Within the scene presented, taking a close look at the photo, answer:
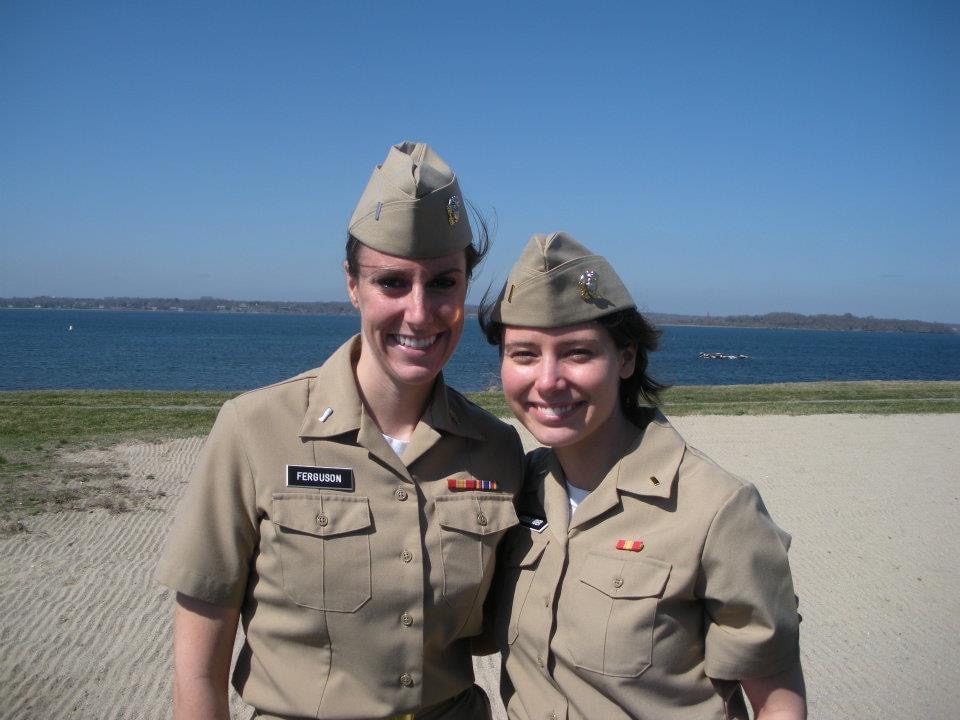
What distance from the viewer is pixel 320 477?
2.32 meters

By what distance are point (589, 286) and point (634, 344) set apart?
288 mm

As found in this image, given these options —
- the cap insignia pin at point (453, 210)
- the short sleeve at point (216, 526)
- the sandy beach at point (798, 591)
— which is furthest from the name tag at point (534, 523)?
the sandy beach at point (798, 591)

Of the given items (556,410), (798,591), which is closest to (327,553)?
(556,410)

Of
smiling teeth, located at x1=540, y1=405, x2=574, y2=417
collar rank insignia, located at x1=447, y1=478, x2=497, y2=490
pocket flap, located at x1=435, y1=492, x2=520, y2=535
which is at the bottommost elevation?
pocket flap, located at x1=435, y1=492, x2=520, y2=535

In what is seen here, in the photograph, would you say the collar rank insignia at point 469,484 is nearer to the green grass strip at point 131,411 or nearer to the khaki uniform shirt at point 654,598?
the khaki uniform shirt at point 654,598

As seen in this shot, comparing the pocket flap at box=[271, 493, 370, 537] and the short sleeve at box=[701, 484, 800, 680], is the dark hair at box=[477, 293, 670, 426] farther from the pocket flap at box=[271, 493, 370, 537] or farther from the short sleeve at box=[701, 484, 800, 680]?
the pocket flap at box=[271, 493, 370, 537]

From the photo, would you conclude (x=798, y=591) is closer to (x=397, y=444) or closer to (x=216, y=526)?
(x=397, y=444)

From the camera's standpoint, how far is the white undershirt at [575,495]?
254 cm

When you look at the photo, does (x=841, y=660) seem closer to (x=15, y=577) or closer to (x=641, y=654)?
(x=641, y=654)

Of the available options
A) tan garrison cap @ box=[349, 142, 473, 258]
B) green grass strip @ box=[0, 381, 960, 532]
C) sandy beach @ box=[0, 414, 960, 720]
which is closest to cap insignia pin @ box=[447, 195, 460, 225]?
tan garrison cap @ box=[349, 142, 473, 258]

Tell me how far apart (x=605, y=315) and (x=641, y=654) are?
0.99 m

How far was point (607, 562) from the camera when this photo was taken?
2361mm

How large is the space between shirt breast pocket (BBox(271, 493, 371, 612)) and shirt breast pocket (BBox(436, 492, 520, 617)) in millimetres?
242

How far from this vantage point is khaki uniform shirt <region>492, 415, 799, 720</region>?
2.21 meters
